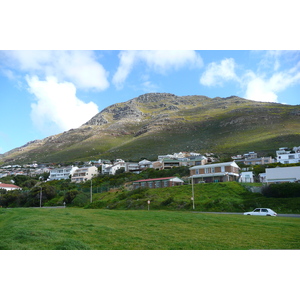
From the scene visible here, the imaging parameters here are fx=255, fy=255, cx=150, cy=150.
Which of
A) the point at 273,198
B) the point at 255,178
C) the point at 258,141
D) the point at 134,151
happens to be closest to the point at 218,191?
the point at 273,198

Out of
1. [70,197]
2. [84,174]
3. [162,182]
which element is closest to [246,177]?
[162,182]

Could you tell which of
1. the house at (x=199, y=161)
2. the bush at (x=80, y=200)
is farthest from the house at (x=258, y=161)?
the bush at (x=80, y=200)

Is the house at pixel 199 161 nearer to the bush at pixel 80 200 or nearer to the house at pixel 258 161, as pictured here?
the house at pixel 258 161

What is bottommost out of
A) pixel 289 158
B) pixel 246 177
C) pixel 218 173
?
pixel 246 177

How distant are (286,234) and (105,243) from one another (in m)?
9.14

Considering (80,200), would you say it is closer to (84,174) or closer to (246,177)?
(246,177)

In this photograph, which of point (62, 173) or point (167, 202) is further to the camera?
point (62, 173)

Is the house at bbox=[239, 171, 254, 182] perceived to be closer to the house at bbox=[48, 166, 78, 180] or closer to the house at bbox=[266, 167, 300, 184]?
the house at bbox=[266, 167, 300, 184]

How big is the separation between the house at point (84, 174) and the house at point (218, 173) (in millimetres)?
45279

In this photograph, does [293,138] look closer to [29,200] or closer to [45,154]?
[29,200]

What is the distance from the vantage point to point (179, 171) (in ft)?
214

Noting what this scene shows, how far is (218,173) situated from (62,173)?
64.8 metres

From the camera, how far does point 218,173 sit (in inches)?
2030

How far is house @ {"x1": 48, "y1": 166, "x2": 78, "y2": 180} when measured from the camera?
308 feet
